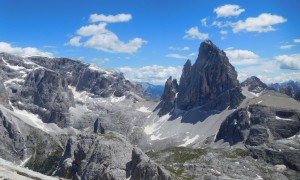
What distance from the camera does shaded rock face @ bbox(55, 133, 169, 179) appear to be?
117188mm

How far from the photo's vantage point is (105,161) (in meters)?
121

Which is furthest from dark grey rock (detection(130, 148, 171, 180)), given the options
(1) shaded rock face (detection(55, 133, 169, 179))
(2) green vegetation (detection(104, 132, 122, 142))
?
(2) green vegetation (detection(104, 132, 122, 142))

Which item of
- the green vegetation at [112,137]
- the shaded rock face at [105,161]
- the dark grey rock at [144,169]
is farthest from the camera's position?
the green vegetation at [112,137]

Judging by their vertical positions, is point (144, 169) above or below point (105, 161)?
below

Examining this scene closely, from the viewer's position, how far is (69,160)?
12950cm

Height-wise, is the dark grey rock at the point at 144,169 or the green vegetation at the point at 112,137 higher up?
the green vegetation at the point at 112,137

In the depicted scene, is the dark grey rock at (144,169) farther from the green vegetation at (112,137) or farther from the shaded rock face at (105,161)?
the green vegetation at (112,137)

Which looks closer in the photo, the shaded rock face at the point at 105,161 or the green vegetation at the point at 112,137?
the shaded rock face at the point at 105,161

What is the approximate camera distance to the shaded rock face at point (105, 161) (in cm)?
11719

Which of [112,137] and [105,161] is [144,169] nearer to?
[105,161]

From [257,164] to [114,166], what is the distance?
321 feet

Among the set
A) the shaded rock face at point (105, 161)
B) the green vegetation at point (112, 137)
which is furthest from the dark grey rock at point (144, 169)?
the green vegetation at point (112, 137)

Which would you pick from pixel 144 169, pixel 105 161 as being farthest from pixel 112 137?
pixel 144 169

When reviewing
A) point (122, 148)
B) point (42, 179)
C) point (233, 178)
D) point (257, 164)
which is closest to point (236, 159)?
point (257, 164)
